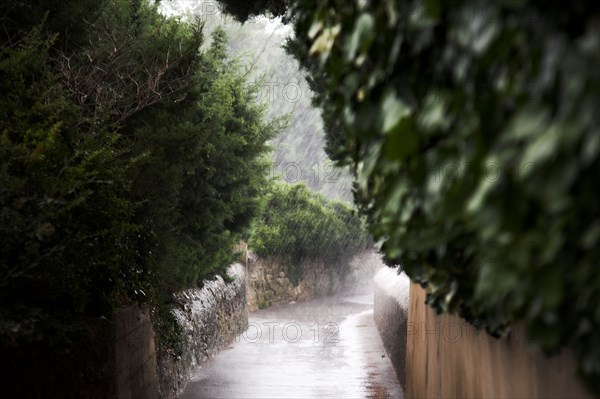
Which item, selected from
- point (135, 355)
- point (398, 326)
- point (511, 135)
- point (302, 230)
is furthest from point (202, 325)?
point (302, 230)

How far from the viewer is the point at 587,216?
1.64 meters

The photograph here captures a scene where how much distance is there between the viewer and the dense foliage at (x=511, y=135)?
1482mm

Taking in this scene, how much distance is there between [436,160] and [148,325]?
811 centimetres

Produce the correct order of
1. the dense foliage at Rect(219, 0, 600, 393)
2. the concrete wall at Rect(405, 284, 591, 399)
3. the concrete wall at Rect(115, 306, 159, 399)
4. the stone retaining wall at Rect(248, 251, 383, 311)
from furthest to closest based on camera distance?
the stone retaining wall at Rect(248, 251, 383, 311), the concrete wall at Rect(115, 306, 159, 399), the concrete wall at Rect(405, 284, 591, 399), the dense foliage at Rect(219, 0, 600, 393)

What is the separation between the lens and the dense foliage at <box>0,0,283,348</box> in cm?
532

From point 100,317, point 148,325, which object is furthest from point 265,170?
point 100,317

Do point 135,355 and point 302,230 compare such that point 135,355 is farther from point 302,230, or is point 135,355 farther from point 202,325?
point 302,230

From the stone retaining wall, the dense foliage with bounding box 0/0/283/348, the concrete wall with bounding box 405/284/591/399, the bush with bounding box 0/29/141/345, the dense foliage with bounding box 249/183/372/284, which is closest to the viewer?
the concrete wall with bounding box 405/284/591/399

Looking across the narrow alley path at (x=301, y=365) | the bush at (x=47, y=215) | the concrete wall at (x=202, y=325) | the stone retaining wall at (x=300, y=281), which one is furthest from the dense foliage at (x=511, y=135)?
the stone retaining wall at (x=300, y=281)

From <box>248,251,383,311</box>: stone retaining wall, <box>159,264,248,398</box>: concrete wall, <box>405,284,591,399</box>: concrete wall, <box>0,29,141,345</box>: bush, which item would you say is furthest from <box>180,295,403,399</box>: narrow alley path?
<box>248,251,383,311</box>: stone retaining wall

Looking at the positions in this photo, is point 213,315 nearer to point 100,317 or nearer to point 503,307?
point 100,317

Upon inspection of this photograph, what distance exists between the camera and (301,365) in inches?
545

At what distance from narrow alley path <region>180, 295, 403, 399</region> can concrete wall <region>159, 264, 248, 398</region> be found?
249 mm

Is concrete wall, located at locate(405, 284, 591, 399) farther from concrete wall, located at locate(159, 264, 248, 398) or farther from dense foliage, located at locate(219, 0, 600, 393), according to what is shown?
concrete wall, located at locate(159, 264, 248, 398)
